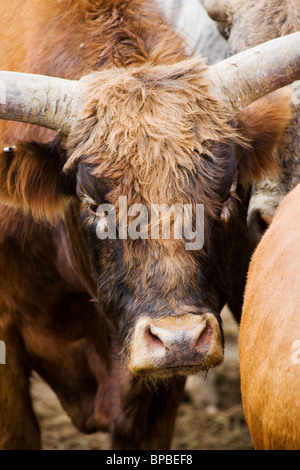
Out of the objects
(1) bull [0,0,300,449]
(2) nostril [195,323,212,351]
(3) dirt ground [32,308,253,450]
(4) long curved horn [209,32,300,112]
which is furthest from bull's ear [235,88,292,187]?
(3) dirt ground [32,308,253,450]

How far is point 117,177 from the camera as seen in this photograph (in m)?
3.35

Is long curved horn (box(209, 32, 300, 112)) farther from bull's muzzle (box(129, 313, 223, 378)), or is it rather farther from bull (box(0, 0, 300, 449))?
bull's muzzle (box(129, 313, 223, 378))

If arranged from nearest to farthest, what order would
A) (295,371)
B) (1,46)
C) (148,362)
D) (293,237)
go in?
(295,371), (293,237), (148,362), (1,46)

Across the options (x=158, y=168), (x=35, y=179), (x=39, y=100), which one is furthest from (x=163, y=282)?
(x=39, y=100)

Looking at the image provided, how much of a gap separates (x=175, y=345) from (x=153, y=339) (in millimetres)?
161

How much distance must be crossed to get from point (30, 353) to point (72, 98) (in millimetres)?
1796

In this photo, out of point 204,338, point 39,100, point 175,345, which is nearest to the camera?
point 175,345

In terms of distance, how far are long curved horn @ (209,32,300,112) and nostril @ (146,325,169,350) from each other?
1.20 m

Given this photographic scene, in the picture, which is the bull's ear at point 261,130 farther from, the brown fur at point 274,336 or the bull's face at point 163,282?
the brown fur at point 274,336

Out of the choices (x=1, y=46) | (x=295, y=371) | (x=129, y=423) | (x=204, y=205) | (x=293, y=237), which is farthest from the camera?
(x=129, y=423)

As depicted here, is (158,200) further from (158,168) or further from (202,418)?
(202,418)

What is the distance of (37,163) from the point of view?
370 centimetres
